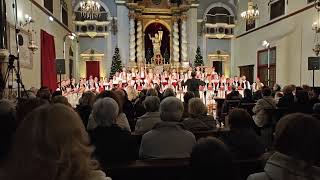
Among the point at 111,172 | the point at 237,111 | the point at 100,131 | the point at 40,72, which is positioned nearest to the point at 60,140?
the point at 111,172

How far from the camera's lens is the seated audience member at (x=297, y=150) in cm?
171

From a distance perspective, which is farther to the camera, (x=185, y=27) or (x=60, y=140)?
(x=185, y=27)

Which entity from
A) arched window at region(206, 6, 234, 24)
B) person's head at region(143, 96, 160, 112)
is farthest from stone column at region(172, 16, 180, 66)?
person's head at region(143, 96, 160, 112)

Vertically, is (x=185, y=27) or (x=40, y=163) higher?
(x=185, y=27)

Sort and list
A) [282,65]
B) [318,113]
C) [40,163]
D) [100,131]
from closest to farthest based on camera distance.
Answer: [40,163] < [100,131] < [318,113] < [282,65]

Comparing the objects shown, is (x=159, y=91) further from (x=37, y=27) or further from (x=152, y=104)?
(x=37, y=27)

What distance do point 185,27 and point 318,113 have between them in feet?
52.9

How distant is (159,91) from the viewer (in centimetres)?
1014

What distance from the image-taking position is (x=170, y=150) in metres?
3.16

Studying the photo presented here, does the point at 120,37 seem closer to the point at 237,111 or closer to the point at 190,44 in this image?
the point at 190,44

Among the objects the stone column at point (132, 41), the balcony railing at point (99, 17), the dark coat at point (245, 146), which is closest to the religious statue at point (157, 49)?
the stone column at point (132, 41)

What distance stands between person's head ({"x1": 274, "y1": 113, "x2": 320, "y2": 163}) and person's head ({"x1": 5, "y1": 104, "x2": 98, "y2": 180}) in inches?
38.6

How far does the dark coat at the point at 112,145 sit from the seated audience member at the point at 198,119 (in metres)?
1.19

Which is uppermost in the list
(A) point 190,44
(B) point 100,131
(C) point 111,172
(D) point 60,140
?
(A) point 190,44
